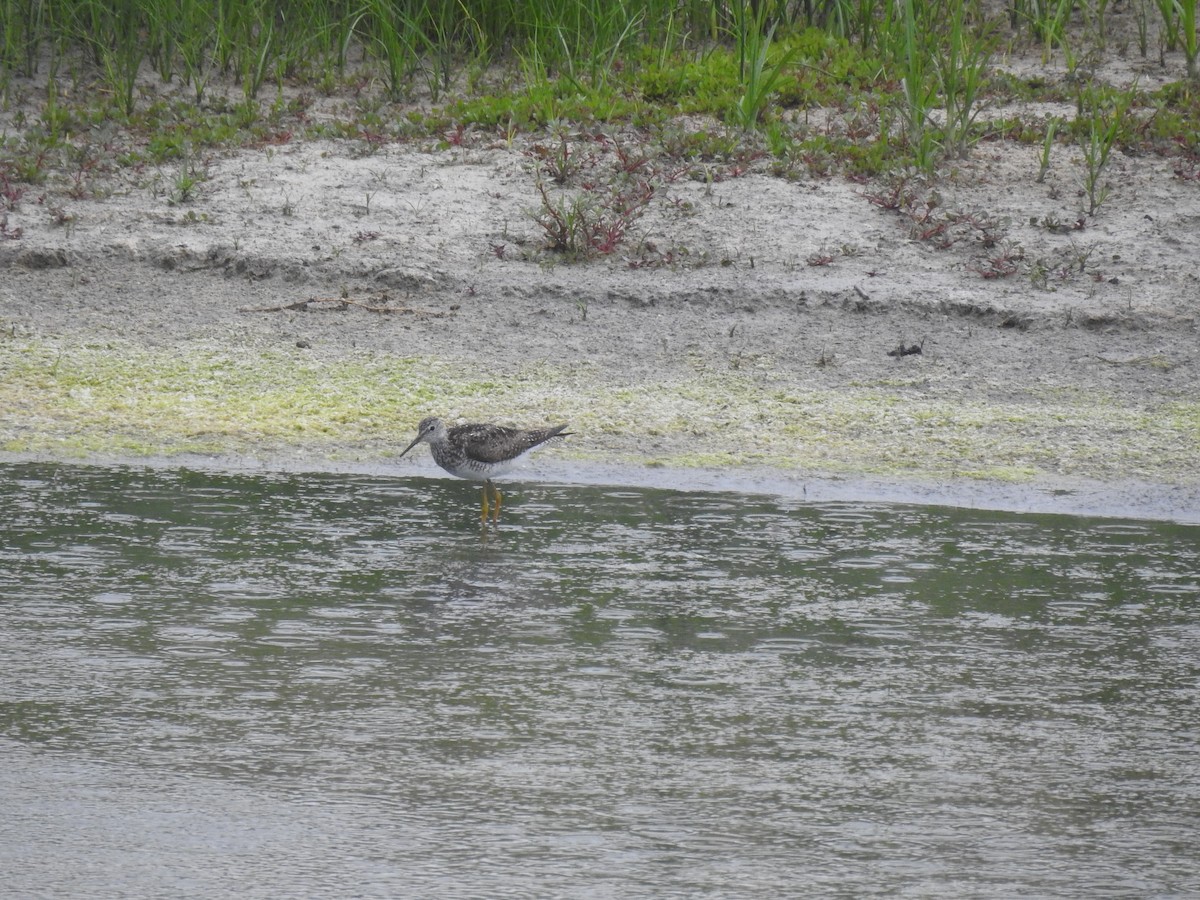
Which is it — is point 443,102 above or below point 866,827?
above

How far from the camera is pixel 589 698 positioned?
17.5 feet

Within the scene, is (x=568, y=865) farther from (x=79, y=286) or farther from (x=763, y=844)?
(x=79, y=286)

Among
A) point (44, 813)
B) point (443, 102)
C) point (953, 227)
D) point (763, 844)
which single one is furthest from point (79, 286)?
point (763, 844)

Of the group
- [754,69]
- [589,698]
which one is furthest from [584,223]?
[589,698]

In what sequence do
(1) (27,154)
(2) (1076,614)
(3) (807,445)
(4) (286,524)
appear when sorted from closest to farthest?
(2) (1076,614) < (4) (286,524) < (3) (807,445) < (1) (27,154)

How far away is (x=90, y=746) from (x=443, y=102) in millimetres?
9906

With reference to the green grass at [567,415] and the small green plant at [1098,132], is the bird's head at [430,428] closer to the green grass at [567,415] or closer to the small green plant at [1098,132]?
the green grass at [567,415]

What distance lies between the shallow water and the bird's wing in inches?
9.5

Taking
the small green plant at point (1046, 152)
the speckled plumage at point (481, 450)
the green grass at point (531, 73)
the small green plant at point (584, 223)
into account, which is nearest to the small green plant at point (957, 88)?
the green grass at point (531, 73)

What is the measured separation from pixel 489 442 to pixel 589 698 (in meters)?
2.78

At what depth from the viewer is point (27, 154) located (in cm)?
1310

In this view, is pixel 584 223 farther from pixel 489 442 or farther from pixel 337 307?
pixel 489 442

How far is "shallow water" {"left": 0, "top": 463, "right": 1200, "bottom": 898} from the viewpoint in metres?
4.18

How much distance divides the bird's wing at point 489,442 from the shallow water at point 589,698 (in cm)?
24
